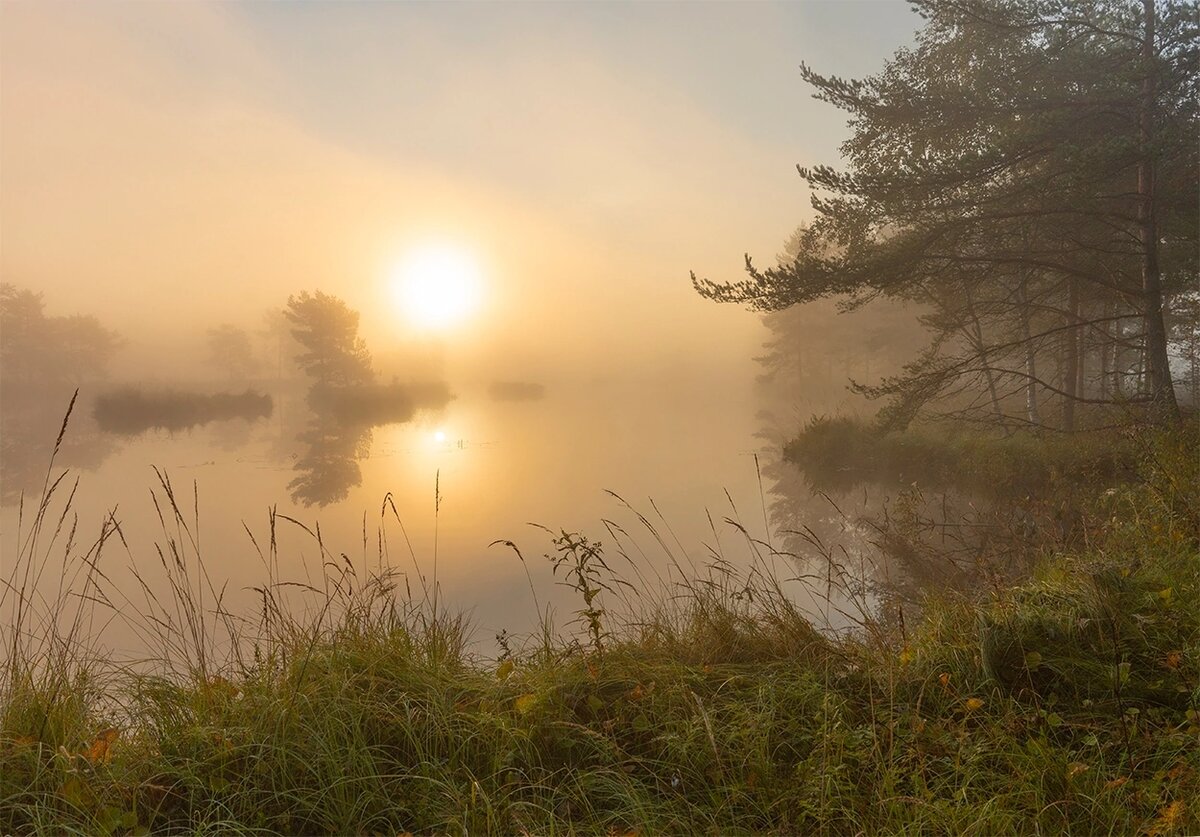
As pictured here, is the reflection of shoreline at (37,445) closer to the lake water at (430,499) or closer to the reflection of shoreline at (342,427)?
the lake water at (430,499)

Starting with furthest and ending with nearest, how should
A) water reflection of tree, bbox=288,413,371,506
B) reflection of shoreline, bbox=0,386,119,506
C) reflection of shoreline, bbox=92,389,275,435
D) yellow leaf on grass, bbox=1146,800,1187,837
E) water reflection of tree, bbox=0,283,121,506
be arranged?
water reflection of tree, bbox=0,283,121,506 < reflection of shoreline, bbox=92,389,275,435 < reflection of shoreline, bbox=0,386,119,506 < water reflection of tree, bbox=288,413,371,506 < yellow leaf on grass, bbox=1146,800,1187,837

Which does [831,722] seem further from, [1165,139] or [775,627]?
[1165,139]

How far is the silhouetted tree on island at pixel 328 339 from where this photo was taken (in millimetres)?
37938

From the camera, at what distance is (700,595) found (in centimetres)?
401

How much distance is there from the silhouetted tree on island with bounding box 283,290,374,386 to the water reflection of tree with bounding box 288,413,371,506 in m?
12.6

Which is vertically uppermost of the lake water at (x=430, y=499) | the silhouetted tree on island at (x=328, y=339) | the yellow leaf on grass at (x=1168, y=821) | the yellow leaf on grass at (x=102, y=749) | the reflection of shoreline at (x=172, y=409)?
the silhouetted tree on island at (x=328, y=339)

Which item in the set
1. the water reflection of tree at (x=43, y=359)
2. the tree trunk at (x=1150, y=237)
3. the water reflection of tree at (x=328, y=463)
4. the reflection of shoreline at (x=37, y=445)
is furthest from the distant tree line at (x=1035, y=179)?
the water reflection of tree at (x=43, y=359)

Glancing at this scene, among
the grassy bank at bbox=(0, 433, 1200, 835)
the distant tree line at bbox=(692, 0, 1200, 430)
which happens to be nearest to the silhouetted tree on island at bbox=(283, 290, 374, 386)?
the distant tree line at bbox=(692, 0, 1200, 430)

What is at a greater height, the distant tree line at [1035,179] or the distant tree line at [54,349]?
the distant tree line at [54,349]

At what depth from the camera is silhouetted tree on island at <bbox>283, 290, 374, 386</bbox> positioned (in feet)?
124

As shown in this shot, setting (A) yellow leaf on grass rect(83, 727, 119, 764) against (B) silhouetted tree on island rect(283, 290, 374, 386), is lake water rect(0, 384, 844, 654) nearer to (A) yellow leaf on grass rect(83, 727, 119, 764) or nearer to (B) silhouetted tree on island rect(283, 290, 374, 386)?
(A) yellow leaf on grass rect(83, 727, 119, 764)

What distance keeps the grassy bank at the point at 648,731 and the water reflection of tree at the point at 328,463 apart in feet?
30.1

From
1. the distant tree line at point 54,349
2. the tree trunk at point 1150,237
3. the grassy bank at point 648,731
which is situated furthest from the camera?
the distant tree line at point 54,349

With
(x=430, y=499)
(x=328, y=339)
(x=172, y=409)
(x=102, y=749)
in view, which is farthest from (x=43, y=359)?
(x=102, y=749)
